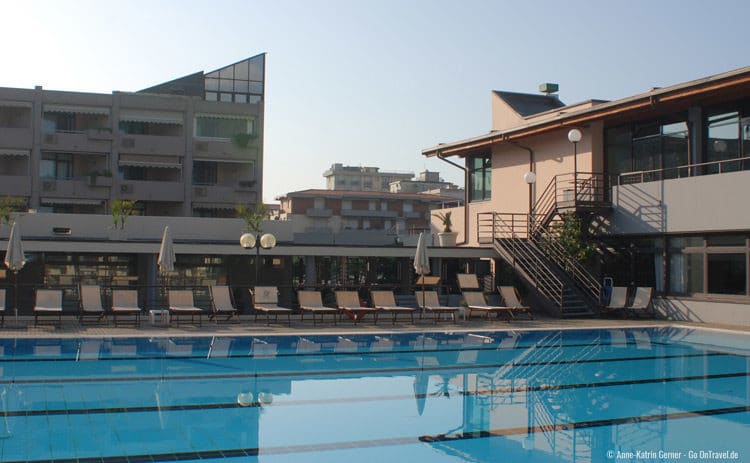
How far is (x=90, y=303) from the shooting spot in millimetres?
19672

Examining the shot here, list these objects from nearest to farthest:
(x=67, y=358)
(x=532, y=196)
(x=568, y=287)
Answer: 1. (x=67, y=358)
2. (x=568, y=287)
3. (x=532, y=196)

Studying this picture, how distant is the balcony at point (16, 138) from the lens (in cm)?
4288

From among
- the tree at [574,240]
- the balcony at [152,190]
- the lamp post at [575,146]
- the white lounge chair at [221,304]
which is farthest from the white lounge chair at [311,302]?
the balcony at [152,190]

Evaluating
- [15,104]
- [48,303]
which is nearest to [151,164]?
[15,104]

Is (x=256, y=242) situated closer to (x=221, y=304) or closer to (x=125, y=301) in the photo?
(x=221, y=304)

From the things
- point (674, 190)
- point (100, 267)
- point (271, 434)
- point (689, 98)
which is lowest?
point (271, 434)

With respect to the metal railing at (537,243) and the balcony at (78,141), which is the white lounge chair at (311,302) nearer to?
the metal railing at (537,243)

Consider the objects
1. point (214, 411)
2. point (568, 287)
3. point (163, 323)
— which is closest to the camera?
point (214, 411)

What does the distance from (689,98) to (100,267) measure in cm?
1703

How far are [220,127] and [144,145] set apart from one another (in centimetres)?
461

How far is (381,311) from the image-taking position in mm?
21203

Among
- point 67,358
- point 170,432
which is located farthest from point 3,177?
point 170,432

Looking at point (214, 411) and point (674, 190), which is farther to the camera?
point (674, 190)

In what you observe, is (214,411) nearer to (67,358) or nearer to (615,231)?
(67,358)
